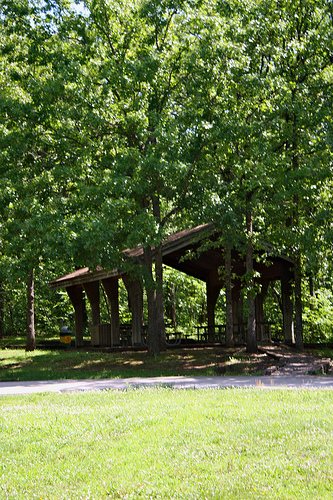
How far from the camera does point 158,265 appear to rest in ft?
69.4

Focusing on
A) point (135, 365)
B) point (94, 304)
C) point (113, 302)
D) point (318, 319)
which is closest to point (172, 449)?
point (135, 365)

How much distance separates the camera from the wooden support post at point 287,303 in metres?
22.8

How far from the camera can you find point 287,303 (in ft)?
76.2

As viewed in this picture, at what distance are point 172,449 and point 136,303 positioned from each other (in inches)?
606

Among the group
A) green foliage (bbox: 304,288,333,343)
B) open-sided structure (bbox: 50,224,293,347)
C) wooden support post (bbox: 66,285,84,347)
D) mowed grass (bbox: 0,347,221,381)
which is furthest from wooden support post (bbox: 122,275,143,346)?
green foliage (bbox: 304,288,333,343)

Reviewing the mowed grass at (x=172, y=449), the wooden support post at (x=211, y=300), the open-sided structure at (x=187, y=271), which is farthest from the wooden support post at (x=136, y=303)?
the mowed grass at (x=172, y=449)

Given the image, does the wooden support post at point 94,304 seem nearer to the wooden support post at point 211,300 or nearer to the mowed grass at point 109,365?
the mowed grass at point 109,365

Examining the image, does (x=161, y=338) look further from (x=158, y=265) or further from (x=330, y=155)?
(x=330, y=155)

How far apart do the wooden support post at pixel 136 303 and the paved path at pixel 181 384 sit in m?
7.59

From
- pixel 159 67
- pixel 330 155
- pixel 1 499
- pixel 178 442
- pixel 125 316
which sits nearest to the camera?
pixel 1 499

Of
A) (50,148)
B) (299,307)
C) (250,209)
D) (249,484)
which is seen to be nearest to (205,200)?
(250,209)

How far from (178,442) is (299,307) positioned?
1558 centimetres

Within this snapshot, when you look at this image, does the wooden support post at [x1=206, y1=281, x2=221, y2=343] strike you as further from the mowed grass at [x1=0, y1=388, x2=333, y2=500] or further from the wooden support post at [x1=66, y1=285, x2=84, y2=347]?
the mowed grass at [x1=0, y1=388, x2=333, y2=500]

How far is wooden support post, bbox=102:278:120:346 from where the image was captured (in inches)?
912
